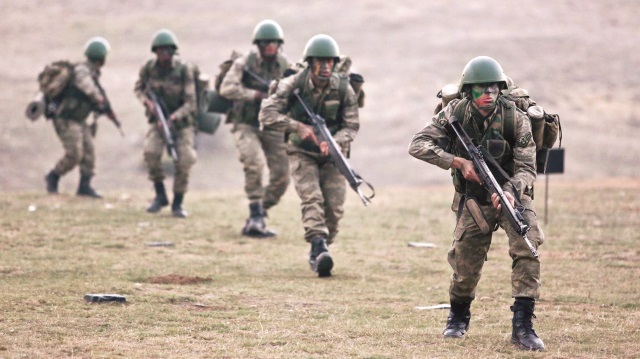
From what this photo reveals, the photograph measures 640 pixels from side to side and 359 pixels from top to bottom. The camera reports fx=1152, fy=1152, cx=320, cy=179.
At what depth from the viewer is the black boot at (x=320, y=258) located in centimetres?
1029

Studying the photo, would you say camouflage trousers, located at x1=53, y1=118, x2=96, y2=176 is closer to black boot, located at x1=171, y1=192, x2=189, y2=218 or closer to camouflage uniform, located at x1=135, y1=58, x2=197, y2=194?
camouflage uniform, located at x1=135, y1=58, x2=197, y2=194

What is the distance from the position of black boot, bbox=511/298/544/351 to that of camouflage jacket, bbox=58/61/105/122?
10558mm

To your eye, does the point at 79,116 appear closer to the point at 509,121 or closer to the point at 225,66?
the point at 225,66

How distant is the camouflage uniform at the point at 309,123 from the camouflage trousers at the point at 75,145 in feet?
22.6

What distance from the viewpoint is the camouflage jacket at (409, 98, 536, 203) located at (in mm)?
7352

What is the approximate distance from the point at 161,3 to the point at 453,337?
1562 inches

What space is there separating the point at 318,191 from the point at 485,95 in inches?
137

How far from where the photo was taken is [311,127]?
10648 millimetres

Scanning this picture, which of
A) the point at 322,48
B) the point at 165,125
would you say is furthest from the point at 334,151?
the point at 165,125

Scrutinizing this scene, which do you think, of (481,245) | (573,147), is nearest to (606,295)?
(481,245)

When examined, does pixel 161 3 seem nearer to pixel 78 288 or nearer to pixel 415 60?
pixel 415 60

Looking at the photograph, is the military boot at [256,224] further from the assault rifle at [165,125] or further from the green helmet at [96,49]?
the green helmet at [96,49]

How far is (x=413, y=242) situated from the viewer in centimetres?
1338

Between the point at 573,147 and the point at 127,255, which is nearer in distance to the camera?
the point at 127,255
